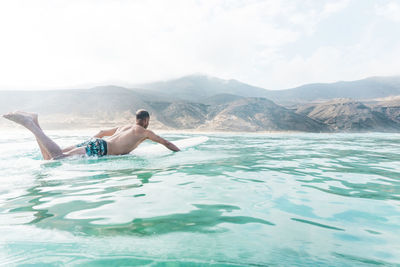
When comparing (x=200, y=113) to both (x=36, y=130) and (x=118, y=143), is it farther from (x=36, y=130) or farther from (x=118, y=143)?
(x=36, y=130)

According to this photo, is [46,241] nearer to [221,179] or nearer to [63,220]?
[63,220]

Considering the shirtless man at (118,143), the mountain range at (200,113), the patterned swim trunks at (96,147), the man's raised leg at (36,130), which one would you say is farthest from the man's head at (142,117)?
the mountain range at (200,113)

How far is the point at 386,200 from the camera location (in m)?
2.78

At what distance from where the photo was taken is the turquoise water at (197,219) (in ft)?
4.93

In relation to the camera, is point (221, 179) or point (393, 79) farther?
point (393, 79)

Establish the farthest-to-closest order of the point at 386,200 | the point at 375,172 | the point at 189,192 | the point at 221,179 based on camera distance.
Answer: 1. the point at 375,172
2. the point at 221,179
3. the point at 189,192
4. the point at 386,200

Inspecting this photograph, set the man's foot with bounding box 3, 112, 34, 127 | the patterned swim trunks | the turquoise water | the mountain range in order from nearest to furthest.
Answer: the turquoise water < the man's foot with bounding box 3, 112, 34, 127 < the patterned swim trunks < the mountain range

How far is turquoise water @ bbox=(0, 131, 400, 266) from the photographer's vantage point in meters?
1.50

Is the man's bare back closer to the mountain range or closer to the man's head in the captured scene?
the man's head

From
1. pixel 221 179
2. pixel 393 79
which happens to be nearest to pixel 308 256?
pixel 221 179

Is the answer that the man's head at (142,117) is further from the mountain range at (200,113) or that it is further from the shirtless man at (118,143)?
the mountain range at (200,113)

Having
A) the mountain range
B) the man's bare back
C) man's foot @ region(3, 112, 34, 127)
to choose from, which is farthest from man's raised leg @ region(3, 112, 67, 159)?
the mountain range

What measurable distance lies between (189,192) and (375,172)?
371 centimetres

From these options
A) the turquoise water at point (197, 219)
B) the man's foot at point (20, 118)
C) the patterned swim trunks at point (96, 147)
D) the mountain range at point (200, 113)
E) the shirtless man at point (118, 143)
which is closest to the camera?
the turquoise water at point (197, 219)
